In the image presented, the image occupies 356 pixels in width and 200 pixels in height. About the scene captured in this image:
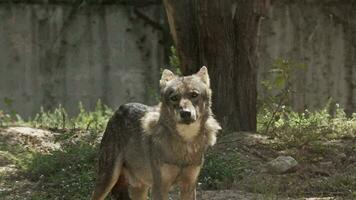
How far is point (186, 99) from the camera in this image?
7512 mm

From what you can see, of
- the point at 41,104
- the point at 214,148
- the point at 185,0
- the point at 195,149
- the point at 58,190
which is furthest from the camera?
the point at 41,104

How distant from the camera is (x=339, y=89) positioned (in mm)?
17031

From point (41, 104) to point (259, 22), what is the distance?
5.94m

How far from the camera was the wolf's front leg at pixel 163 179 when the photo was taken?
763 centimetres

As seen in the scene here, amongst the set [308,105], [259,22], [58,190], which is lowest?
[58,190]

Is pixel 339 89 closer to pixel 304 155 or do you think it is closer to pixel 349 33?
pixel 349 33

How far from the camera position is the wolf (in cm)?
761

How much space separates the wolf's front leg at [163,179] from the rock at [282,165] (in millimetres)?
2810

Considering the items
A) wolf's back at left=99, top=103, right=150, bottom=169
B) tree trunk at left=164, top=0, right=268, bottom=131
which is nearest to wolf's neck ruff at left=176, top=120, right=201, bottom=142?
wolf's back at left=99, top=103, right=150, bottom=169

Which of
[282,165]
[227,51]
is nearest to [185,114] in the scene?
[282,165]

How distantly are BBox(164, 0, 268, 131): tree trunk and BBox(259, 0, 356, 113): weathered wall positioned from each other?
16.5ft

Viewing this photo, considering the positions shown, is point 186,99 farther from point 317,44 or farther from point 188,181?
point 317,44

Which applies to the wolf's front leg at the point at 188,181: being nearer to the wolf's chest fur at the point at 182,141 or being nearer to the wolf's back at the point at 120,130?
the wolf's chest fur at the point at 182,141

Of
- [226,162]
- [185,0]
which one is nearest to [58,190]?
[226,162]
